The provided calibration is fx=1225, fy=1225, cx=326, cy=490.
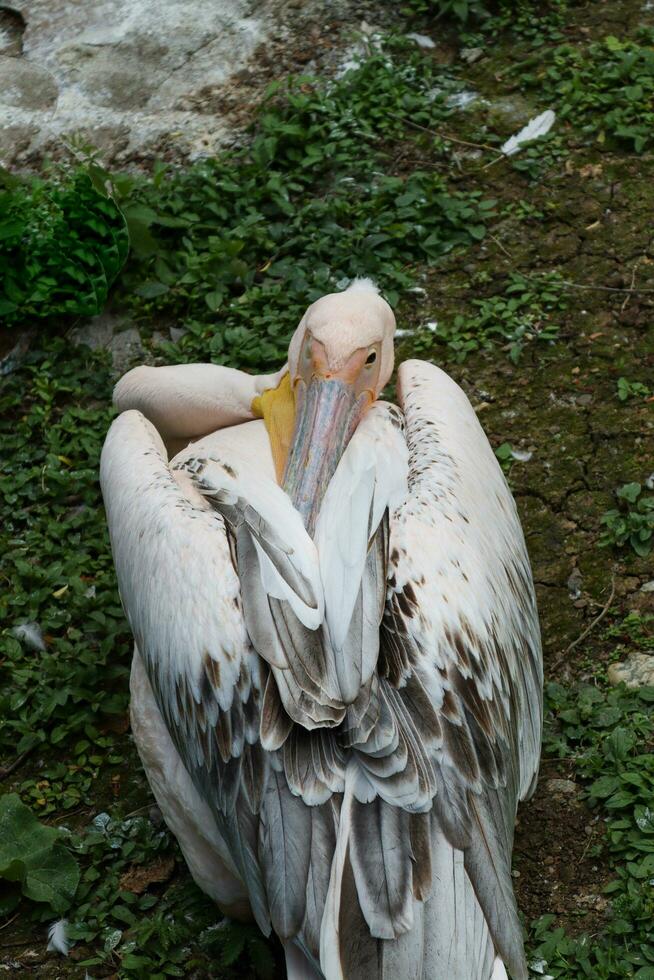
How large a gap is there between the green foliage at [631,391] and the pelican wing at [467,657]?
1179 millimetres

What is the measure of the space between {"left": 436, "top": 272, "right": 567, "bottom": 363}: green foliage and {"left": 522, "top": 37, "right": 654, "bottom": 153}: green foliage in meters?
0.78

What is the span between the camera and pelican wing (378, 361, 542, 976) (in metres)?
2.31

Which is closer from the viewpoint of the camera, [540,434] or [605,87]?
[540,434]

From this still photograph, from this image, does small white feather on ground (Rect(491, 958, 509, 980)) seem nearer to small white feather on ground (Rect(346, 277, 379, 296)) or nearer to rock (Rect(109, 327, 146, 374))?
small white feather on ground (Rect(346, 277, 379, 296))

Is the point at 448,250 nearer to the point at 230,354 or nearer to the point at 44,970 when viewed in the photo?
the point at 230,354

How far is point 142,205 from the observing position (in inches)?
179

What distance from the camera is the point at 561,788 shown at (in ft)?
9.98

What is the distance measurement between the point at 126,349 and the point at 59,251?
0.41 meters

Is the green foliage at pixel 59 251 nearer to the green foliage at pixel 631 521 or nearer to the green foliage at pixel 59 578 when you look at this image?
the green foliage at pixel 59 578

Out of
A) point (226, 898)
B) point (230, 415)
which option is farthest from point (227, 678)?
point (230, 415)

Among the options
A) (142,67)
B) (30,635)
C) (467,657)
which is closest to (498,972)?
(467,657)

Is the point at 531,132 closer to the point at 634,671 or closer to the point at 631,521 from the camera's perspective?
the point at 631,521

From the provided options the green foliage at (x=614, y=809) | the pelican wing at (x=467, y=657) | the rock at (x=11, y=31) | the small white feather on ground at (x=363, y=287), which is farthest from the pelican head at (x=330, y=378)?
the rock at (x=11, y=31)

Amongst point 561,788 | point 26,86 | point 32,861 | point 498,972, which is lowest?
point 561,788
